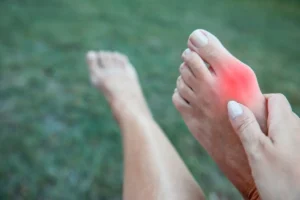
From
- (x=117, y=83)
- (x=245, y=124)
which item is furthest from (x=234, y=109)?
(x=117, y=83)

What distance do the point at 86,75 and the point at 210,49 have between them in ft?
2.61

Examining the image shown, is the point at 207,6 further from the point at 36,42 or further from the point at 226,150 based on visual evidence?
the point at 226,150

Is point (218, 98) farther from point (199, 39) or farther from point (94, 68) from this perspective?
point (94, 68)

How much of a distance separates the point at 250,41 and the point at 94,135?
1.21 meters

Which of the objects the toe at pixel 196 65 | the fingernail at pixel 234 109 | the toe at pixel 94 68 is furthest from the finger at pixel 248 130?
the toe at pixel 94 68

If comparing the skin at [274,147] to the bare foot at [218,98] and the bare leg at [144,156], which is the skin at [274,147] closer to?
the bare foot at [218,98]

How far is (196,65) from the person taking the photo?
782mm

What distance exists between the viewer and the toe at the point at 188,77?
80cm

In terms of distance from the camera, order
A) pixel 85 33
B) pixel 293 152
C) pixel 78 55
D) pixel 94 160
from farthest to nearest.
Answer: pixel 85 33 → pixel 78 55 → pixel 94 160 → pixel 293 152

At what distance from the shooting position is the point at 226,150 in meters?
0.69

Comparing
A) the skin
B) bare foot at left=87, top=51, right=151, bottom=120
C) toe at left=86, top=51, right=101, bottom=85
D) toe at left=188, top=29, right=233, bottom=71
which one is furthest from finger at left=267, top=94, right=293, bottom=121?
toe at left=86, top=51, right=101, bottom=85

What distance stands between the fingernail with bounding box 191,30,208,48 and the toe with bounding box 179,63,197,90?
0.06 metres

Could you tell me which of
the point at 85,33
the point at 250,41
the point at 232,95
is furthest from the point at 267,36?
the point at 232,95

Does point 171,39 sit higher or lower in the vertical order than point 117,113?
lower
